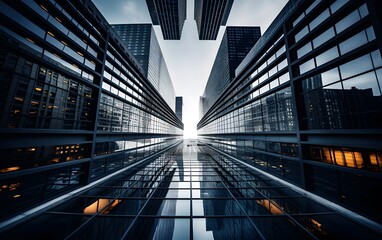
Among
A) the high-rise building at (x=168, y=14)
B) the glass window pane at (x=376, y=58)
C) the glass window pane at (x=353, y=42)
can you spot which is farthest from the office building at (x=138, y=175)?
the high-rise building at (x=168, y=14)

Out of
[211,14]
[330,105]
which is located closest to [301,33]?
[330,105]

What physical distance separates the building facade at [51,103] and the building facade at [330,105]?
1991 cm

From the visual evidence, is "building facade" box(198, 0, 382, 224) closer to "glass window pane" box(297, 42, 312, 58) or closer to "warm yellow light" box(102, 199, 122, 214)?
"glass window pane" box(297, 42, 312, 58)

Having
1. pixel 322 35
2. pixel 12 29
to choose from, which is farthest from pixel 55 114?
pixel 322 35

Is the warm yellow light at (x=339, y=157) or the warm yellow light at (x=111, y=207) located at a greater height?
the warm yellow light at (x=339, y=157)

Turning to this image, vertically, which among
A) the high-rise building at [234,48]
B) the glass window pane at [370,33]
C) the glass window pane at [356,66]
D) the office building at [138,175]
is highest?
the high-rise building at [234,48]

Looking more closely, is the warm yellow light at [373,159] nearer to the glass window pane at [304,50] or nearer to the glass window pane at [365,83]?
the glass window pane at [365,83]

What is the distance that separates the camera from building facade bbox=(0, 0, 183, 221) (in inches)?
Result: 279

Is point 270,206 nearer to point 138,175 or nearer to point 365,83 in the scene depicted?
point 365,83

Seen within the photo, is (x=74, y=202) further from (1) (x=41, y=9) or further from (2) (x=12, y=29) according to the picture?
(1) (x=41, y=9)

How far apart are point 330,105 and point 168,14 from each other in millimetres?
92567

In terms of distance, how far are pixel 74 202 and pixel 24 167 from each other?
370 centimetres

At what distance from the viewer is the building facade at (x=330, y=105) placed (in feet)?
23.9

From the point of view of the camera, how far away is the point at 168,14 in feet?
240
